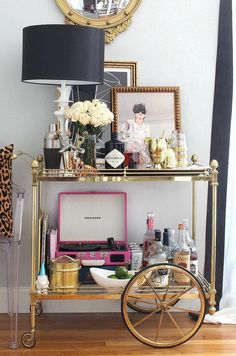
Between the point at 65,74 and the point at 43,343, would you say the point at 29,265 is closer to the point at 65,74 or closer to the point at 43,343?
the point at 43,343

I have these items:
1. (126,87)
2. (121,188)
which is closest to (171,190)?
(121,188)

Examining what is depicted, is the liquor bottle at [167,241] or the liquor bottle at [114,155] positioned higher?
the liquor bottle at [114,155]

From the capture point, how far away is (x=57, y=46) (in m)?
3.43

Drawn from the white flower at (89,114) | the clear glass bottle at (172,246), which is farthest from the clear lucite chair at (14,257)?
the clear glass bottle at (172,246)

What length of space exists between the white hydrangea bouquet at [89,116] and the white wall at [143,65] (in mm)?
440

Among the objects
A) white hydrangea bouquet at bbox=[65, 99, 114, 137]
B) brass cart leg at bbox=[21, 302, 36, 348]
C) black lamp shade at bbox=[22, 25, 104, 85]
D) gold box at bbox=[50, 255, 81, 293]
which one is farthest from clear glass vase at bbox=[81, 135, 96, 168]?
brass cart leg at bbox=[21, 302, 36, 348]

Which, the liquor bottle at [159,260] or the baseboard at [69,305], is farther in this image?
the baseboard at [69,305]

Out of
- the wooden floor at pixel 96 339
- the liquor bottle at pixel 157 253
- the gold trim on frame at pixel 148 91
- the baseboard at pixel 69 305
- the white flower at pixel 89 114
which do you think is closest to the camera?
the wooden floor at pixel 96 339

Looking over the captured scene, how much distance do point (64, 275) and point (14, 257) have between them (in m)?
0.46

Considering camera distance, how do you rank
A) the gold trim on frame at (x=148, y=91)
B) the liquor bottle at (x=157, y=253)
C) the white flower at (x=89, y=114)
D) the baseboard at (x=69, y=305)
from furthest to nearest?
the baseboard at (x=69, y=305)
the gold trim on frame at (x=148, y=91)
the liquor bottle at (x=157, y=253)
the white flower at (x=89, y=114)

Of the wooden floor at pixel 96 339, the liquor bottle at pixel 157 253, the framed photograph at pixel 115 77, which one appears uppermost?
the framed photograph at pixel 115 77

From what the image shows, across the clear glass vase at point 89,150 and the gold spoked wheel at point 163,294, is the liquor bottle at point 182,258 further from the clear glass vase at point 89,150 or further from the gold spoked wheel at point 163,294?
the clear glass vase at point 89,150

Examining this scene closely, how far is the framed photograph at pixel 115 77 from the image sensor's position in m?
3.86

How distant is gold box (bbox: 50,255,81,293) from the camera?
11.4 ft
